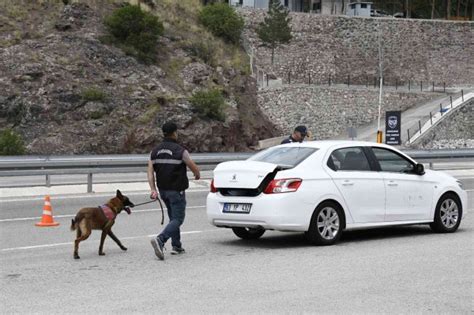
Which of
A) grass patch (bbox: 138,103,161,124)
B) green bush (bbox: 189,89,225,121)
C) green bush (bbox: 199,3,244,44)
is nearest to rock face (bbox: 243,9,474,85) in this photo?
green bush (bbox: 199,3,244,44)

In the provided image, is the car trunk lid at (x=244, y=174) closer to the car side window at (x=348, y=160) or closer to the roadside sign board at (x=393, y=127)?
the car side window at (x=348, y=160)

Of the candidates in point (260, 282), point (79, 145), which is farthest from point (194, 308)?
point (79, 145)

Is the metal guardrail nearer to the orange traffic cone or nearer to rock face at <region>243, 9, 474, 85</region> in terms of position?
the orange traffic cone

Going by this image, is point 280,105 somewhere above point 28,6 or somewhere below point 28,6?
below

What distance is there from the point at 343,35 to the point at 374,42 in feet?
10.3

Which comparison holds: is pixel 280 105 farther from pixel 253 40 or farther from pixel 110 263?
pixel 110 263

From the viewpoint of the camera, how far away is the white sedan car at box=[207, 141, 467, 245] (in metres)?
12.5

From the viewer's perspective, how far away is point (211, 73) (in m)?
46.3

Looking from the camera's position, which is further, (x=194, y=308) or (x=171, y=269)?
(x=171, y=269)

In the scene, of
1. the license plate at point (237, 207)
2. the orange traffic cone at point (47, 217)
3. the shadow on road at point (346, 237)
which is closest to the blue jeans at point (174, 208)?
the license plate at point (237, 207)

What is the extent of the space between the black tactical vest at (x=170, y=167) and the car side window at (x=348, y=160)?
7.70 feet

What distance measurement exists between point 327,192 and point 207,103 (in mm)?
29637

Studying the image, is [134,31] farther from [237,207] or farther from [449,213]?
[237,207]

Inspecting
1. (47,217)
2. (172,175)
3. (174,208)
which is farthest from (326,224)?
(47,217)
